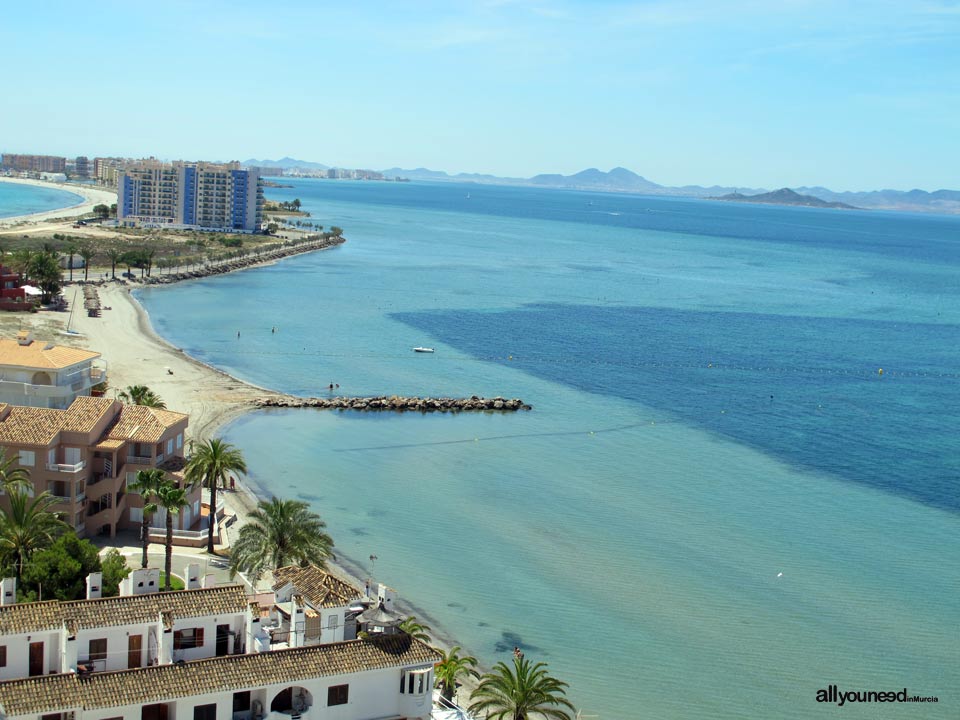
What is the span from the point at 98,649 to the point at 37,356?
24262 millimetres

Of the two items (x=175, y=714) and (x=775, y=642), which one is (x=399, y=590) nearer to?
(x=775, y=642)

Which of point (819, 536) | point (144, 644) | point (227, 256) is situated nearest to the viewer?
point (144, 644)

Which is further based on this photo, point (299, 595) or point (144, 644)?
point (299, 595)

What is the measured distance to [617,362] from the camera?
87812 millimetres

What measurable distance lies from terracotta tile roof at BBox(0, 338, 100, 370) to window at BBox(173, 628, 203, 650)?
75.5 feet

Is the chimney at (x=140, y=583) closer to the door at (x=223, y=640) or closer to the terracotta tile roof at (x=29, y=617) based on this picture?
the terracotta tile roof at (x=29, y=617)

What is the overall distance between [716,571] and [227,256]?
113656mm

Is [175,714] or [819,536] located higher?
[175,714]

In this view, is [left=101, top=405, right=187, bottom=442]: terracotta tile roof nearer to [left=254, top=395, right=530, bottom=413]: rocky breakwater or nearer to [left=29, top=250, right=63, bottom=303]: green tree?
[left=254, top=395, right=530, bottom=413]: rocky breakwater

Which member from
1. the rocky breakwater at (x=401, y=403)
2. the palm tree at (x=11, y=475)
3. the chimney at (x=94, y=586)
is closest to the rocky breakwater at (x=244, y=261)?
the rocky breakwater at (x=401, y=403)

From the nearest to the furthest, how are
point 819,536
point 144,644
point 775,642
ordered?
point 144,644, point 775,642, point 819,536

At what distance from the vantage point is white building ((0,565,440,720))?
68.7ft

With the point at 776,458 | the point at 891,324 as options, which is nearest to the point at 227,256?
the point at 891,324

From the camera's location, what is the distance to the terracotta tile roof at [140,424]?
39.9 metres
